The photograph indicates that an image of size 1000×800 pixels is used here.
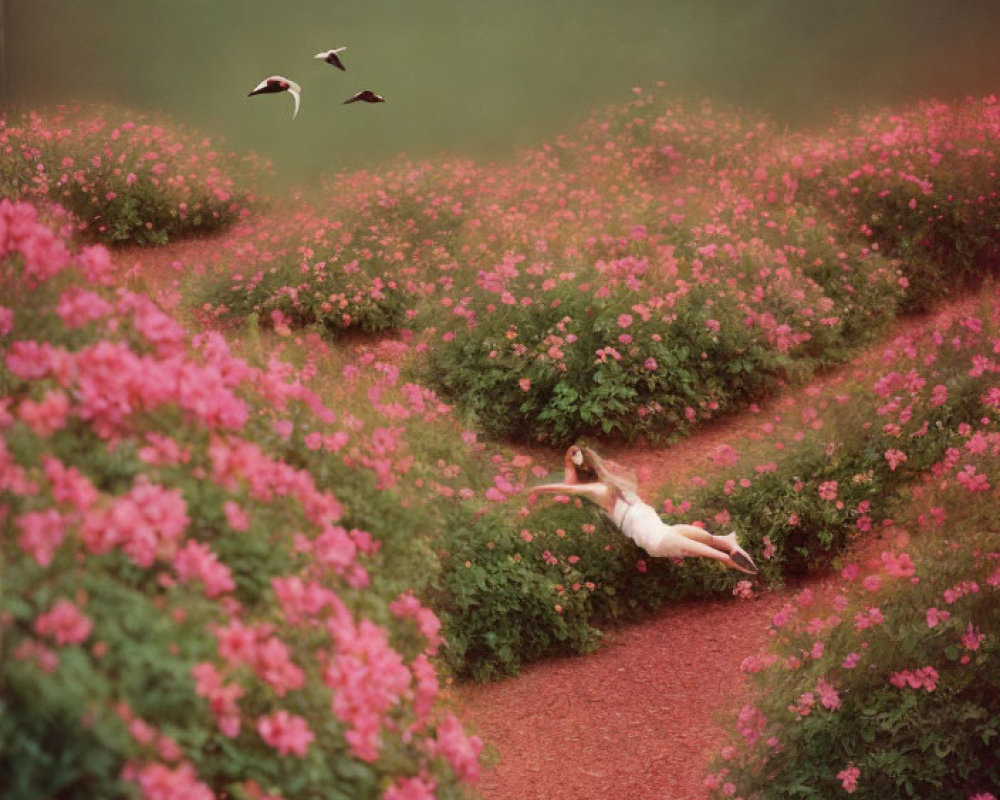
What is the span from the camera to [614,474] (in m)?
3.88

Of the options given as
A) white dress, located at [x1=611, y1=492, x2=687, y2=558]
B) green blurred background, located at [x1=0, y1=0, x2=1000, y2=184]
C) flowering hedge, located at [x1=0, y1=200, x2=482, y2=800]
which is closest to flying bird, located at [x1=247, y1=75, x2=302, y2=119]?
green blurred background, located at [x1=0, y1=0, x2=1000, y2=184]

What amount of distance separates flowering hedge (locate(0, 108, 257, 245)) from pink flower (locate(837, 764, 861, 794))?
264 cm

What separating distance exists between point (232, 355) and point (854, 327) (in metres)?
3.44

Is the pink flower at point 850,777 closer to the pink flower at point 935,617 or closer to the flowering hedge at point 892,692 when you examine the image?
the flowering hedge at point 892,692

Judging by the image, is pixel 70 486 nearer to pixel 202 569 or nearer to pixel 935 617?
pixel 202 569

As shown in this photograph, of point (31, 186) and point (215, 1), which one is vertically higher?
point (215, 1)

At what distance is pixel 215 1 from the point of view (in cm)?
290

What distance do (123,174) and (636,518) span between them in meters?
2.25

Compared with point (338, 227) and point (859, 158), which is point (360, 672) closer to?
point (338, 227)

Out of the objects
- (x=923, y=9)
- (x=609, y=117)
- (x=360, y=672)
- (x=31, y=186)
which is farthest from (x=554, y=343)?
(x=360, y=672)

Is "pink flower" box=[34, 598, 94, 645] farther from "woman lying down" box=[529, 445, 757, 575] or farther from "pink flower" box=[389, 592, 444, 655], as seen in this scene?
"woman lying down" box=[529, 445, 757, 575]

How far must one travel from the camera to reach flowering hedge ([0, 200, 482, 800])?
53.3 inches

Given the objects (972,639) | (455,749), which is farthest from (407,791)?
(972,639)

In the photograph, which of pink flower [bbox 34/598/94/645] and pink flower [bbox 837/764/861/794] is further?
pink flower [bbox 837/764/861/794]
